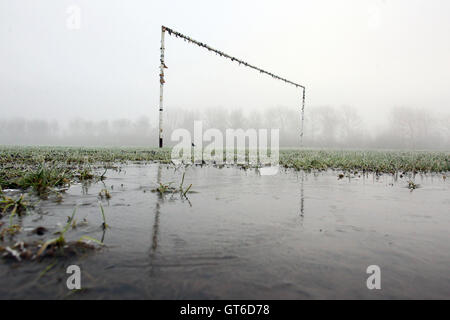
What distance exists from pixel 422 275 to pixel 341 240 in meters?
0.69

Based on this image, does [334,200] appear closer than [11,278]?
No

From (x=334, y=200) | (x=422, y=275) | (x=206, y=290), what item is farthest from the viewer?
(x=334, y=200)

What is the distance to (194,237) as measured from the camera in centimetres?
233

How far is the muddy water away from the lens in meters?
1.51

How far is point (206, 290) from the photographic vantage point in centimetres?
150

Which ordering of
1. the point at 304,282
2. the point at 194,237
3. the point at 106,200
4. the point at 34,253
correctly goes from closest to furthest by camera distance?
the point at 304,282 < the point at 34,253 < the point at 194,237 < the point at 106,200

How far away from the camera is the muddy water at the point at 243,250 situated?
151cm

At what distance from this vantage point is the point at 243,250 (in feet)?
6.84
